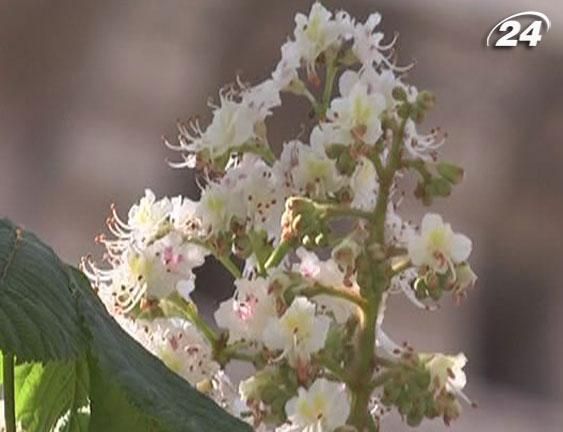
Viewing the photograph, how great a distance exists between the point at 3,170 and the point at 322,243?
0.94 meters

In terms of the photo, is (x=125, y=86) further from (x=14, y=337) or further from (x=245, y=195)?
(x=14, y=337)

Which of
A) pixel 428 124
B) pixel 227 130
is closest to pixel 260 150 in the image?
pixel 227 130

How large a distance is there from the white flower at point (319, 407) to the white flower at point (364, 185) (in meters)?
0.09

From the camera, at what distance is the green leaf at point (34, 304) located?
45cm

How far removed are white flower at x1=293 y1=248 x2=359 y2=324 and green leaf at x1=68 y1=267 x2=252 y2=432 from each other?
0.08 metres

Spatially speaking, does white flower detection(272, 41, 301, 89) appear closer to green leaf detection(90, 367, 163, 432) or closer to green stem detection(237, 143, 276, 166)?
green stem detection(237, 143, 276, 166)

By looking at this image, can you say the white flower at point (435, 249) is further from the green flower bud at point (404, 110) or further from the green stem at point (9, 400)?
the green stem at point (9, 400)

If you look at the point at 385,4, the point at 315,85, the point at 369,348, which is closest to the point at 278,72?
the point at 315,85

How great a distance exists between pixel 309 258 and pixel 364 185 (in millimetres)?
41

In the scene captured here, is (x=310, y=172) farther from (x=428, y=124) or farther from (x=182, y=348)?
(x=428, y=124)

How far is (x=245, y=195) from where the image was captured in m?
0.59

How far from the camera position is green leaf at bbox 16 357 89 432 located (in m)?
0.57

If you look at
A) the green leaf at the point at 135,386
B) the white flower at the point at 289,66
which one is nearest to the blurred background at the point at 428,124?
the white flower at the point at 289,66

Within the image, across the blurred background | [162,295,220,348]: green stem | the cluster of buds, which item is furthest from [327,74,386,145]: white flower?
the blurred background
